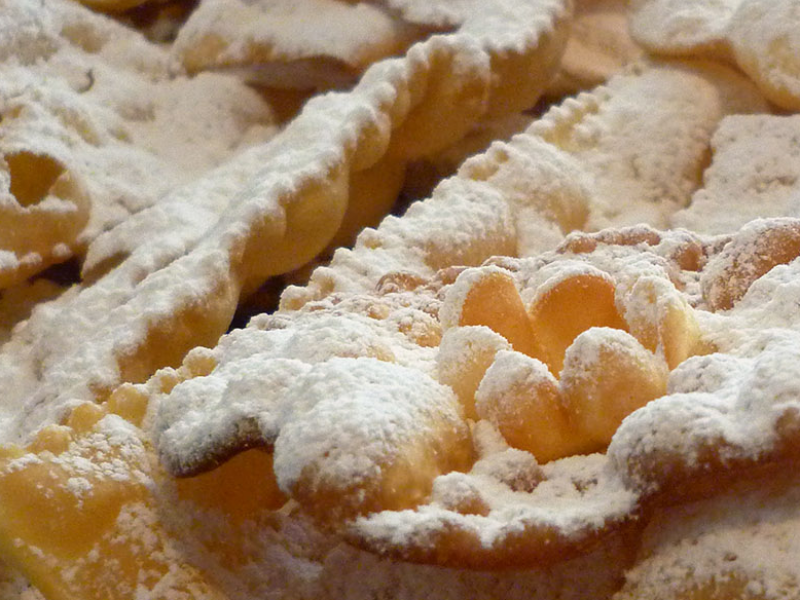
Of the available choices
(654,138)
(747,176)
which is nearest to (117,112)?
(654,138)

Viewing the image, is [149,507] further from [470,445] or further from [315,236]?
[315,236]

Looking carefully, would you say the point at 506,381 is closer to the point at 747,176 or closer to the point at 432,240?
the point at 432,240

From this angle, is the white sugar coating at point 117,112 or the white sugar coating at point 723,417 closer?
the white sugar coating at point 723,417

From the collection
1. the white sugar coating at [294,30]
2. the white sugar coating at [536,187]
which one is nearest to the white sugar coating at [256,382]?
the white sugar coating at [536,187]

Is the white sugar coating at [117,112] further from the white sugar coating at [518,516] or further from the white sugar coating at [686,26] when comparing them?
the white sugar coating at [518,516]

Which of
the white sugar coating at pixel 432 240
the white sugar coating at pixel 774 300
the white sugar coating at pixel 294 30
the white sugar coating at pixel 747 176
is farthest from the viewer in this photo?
the white sugar coating at pixel 294 30
